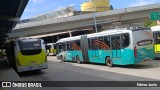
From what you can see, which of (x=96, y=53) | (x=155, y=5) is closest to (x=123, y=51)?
(x=96, y=53)

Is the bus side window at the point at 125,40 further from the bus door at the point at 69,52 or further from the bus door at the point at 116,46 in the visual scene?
the bus door at the point at 69,52

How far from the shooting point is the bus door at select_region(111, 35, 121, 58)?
20.6 metres

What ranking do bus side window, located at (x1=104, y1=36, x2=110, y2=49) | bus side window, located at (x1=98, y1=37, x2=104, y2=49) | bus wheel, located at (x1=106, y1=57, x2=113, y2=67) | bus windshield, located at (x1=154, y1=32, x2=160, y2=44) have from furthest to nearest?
bus windshield, located at (x1=154, y1=32, x2=160, y2=44)
bus side window, located at (x1=98, y1=37, x2=104, y2=49)
bus side window, located at (x1=104, y1=36, x2=110, y2=49)
bus wheel, located at (x1=106, y1=57, x2=113, y2=67)

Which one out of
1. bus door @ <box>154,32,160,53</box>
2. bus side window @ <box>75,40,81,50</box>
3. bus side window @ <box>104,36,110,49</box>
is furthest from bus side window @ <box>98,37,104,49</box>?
bus side window @ <box>75,40,81,50</box>

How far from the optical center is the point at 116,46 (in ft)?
68.8

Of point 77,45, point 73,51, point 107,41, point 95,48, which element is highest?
point 107,41

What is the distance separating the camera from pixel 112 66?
71.7 ft

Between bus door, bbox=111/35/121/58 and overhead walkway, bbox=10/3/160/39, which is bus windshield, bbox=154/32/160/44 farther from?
overhead walkway, bbox=10/3/160/39

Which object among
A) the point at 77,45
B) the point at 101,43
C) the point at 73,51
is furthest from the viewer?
the point at 73,51

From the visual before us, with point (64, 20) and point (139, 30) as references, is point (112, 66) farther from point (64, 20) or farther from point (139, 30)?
point (64, 20)

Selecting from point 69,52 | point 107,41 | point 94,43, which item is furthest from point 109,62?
point 69,52

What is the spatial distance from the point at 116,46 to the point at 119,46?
45 cm

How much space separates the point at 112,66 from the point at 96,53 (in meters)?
2.90

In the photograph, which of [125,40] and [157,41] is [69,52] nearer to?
[157,41]
